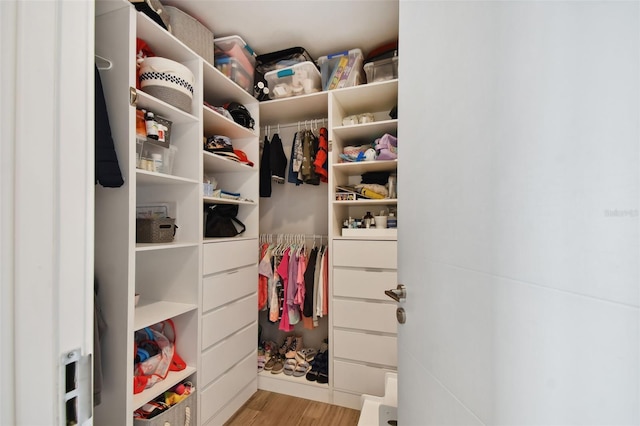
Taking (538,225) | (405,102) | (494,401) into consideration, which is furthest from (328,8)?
(494,401)

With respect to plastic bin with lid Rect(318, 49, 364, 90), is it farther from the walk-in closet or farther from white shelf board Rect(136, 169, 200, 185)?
white shelf board Rect(136, 169, 200, 185)

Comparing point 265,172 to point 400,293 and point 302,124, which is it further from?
point 400,293

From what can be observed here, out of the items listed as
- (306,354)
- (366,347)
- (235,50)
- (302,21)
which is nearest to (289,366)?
(306,354)

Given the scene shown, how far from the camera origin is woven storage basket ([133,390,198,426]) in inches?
50.1

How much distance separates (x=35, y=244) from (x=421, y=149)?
72 centimetres

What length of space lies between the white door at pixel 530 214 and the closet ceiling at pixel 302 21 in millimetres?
1270

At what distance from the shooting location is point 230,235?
2.01m

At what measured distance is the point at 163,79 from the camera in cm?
138

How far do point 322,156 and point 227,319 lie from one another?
4.30 ft

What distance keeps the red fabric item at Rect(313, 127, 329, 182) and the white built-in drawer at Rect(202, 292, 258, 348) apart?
1.06 meters

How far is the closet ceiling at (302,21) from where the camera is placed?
5.37 feet

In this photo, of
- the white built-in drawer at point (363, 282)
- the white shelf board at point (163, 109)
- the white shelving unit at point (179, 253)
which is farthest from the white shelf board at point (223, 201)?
the white built-in drawer at point (363, 282)

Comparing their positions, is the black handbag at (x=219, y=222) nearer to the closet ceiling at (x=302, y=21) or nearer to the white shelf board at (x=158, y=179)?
the white shelf board at (x=158, y=179)

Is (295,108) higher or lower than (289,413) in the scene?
higher
